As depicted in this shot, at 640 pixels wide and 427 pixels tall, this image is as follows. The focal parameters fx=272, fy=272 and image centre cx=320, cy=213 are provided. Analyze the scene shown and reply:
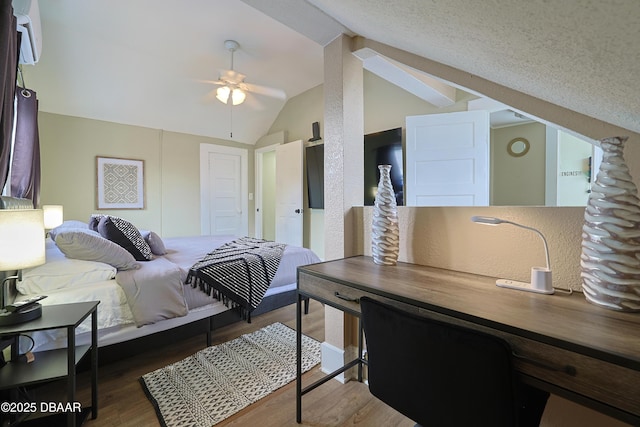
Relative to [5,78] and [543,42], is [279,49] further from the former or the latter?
[543,42]

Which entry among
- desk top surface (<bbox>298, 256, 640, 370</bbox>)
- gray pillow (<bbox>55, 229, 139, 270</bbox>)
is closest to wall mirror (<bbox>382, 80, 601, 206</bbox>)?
desk top surface (<bbox>298, 256, 640, 370</bbox>)

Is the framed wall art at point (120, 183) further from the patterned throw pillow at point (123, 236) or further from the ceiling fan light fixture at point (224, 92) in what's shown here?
the patterned throw pillow at point (123, 236)

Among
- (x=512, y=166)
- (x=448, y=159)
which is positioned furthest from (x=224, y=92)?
(x=512, y=166)

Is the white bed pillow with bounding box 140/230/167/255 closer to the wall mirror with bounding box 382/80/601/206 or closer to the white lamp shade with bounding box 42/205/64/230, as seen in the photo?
the white lamp shade with bounding box 42/205/64/230

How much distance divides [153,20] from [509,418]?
4.23 m

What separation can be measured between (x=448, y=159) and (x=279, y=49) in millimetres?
2583

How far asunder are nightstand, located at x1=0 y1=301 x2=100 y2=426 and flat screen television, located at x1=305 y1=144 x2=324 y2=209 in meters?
3.25

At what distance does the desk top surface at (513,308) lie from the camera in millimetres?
664

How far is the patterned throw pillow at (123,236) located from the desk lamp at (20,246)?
0.84 m

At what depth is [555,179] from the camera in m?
3.57

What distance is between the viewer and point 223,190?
17.2 ft

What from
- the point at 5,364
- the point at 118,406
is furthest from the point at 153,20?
the point at 118,406

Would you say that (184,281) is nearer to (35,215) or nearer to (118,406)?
(118,406)

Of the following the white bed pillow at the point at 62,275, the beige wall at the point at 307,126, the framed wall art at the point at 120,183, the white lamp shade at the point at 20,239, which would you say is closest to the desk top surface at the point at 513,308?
the white lamp shade at the point at 20,239
